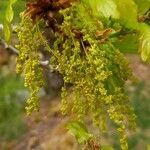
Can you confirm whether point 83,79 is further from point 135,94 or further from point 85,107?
point 135,94

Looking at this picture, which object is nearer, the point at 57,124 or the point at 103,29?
the point at 103,29

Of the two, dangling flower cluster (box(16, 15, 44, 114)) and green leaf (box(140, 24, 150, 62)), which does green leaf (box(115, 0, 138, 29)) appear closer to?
green leaf (box(140, 24, 150, 62))

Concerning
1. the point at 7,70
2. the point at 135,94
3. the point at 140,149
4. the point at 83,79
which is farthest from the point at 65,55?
the point at 7,70

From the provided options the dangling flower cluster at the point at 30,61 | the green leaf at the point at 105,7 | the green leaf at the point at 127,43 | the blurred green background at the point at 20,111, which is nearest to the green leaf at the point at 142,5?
the green leaf at the point at 127,43

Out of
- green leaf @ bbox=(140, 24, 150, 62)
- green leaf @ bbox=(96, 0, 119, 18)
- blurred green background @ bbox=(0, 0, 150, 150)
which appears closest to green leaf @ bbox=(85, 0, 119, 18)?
green leaf @ bbox=(96, 0, 119, 18)

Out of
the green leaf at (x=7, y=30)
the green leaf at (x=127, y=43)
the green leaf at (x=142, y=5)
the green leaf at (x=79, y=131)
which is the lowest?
the green leaf at (x=79, y=131)

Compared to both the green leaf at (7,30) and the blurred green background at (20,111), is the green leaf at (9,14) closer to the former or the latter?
the green leaf at (7,30)
